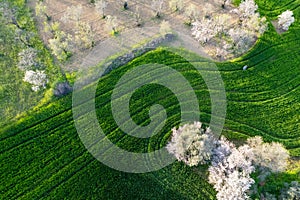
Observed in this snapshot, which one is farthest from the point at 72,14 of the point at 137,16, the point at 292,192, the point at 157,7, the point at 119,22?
the point at 292,192

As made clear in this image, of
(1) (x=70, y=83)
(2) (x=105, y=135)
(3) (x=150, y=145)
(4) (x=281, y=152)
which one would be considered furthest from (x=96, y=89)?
(4) (x=281, y=152)

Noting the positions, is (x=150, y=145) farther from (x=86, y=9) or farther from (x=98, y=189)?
(x=86, y=9)

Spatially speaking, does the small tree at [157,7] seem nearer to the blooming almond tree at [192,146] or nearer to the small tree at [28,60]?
the small tree at [28,60]


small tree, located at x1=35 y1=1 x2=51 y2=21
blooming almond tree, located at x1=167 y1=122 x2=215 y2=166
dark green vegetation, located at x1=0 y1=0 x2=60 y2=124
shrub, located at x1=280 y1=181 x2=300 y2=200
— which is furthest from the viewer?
small tree, located at x1=35 y1=1 x2=51 y2=21

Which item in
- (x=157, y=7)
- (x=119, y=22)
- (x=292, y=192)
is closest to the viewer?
(x=292, y=192)

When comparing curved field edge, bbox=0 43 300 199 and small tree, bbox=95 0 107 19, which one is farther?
small tree, bbox=95 0 107 19

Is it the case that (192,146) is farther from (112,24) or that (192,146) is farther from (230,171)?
(112,24)

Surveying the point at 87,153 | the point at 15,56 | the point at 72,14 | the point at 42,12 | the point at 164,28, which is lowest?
the point at 87,153

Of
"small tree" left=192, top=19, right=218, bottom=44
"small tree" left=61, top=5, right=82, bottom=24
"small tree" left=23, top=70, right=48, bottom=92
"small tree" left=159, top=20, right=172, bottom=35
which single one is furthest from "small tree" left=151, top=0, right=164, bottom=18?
"small tree" left=23, top=70, right=48, bottom=92

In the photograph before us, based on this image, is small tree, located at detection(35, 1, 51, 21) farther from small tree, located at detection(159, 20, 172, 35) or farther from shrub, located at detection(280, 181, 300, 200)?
shrub, located at detection(280, 181, 300, 200)
